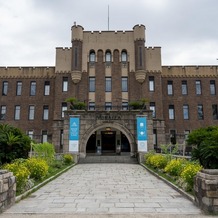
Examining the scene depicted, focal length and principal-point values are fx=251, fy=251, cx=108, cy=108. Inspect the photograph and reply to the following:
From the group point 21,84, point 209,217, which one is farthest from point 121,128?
point 209,217

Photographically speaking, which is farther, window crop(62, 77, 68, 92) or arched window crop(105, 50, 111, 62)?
arched window crop(105, 50, 111, 62)

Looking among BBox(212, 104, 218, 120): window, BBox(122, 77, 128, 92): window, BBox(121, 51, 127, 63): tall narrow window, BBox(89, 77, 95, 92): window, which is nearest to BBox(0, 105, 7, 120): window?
BBox(89, 77, 95, 92): window

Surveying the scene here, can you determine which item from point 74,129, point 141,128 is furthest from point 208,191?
point 74,129

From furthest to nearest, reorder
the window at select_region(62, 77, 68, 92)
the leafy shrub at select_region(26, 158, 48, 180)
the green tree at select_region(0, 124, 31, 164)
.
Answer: the window at select_region(62, 77, 68, 92), the green tree at select_region(0, 124, 31, 164), the leafy shrub at select_region(26, 158, 48, 180)

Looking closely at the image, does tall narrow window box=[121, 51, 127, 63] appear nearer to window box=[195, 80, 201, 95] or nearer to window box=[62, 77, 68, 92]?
window box=[62, 77, 68, 92]

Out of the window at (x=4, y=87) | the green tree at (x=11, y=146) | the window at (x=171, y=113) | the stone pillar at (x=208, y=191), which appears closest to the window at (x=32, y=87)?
the window at (x=4, y=87)

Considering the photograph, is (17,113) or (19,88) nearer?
(17,113)

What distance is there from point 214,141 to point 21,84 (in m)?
29.2

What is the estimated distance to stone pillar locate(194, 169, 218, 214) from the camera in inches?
247

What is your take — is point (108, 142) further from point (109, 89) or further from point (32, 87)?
point (32, 87)

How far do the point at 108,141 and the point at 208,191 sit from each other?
24708mm

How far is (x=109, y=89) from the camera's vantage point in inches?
1227

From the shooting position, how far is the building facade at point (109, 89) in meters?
30.7

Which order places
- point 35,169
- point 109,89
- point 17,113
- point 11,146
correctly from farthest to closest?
point 17,113, point 109,89, point 11,146, point 35,169
